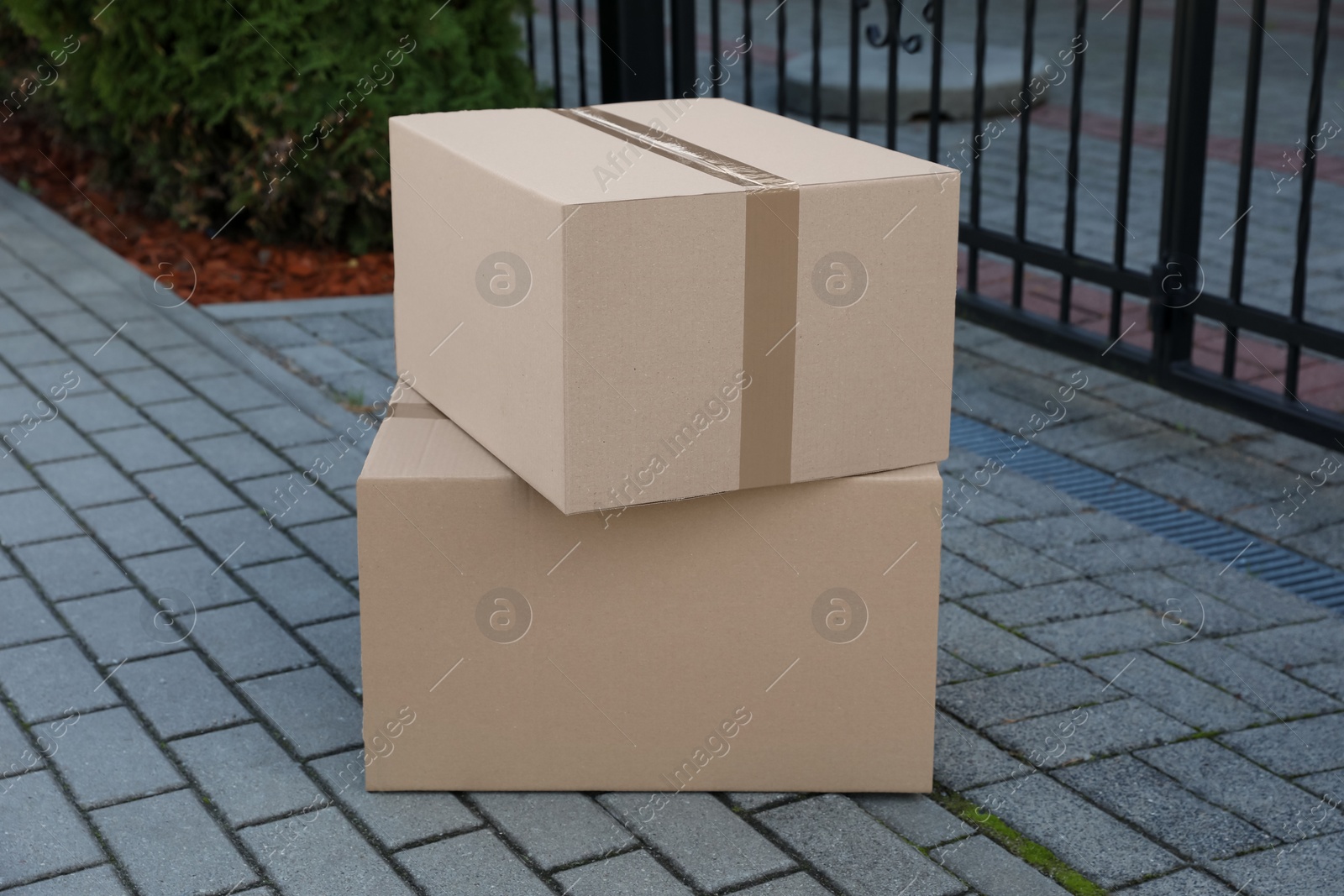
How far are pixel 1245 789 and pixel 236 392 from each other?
3.44 meters

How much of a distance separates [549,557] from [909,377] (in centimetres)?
74

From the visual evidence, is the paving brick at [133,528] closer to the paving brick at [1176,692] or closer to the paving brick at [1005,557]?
the paving brick at [1005,557]

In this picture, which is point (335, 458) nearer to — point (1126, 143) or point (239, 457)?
point (239, 457)

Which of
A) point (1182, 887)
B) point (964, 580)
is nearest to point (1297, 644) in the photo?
point (964, 580)

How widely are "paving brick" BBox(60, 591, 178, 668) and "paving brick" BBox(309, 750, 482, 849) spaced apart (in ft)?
2.26

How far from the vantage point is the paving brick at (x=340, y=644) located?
3309 mm

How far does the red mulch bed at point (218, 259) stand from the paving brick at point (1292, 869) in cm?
439

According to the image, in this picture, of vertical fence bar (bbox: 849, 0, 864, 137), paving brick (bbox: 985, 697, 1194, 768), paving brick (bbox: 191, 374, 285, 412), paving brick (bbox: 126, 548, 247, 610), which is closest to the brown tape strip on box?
paving brick (bbox: 985, 697, 1194, 768)

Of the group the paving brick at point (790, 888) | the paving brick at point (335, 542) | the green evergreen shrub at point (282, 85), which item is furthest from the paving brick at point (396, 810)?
the green evergreen shrub at point (282, 85)

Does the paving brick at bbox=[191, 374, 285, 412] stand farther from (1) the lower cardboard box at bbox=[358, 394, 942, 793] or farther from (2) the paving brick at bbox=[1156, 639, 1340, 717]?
(2) the paving brick at bbox=[1156, 639, 1340, 717]

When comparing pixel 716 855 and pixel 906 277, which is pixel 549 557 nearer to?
pixel 716 855

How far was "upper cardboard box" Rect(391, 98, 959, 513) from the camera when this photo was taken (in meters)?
2.36

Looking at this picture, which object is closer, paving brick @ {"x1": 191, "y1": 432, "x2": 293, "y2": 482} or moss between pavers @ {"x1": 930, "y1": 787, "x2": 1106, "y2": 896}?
moss between pavers @ {"x1": 930, "y1": 787, "x2": 1106, "y2": 896}

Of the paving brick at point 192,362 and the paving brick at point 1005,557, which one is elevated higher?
the paving brick at point 192,362
